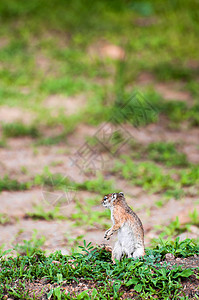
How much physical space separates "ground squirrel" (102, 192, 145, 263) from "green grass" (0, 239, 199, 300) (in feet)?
0.20

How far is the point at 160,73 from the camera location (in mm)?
8703

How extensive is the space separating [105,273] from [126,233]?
1.00 feet

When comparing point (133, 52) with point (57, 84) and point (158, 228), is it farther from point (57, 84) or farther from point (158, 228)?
point (158, 228)

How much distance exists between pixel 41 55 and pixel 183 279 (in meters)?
6.98

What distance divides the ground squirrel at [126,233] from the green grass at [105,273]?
0.06 m

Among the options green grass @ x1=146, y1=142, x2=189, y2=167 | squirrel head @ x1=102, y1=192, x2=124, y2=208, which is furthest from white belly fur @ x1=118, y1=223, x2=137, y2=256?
green grass @ x1=146, y1=142, x2=189, y2=167

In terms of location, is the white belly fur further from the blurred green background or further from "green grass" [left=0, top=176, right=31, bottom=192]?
"green grass" [left=0, top=176, right=31, bottom=192]

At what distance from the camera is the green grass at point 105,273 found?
117 inches

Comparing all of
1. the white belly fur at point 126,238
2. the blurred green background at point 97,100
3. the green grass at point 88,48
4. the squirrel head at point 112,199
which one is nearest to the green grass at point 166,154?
the blurred green background at point 97,100

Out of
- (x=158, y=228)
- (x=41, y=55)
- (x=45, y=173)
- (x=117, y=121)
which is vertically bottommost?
(x=158, y=228)

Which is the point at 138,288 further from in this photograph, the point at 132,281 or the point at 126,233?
the point at 126,233

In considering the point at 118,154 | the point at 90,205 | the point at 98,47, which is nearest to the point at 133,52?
the point at 98,47

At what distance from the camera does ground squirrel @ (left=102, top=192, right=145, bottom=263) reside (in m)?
3.06

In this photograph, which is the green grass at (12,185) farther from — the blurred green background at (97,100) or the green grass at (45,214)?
the green grass at (45,214)
